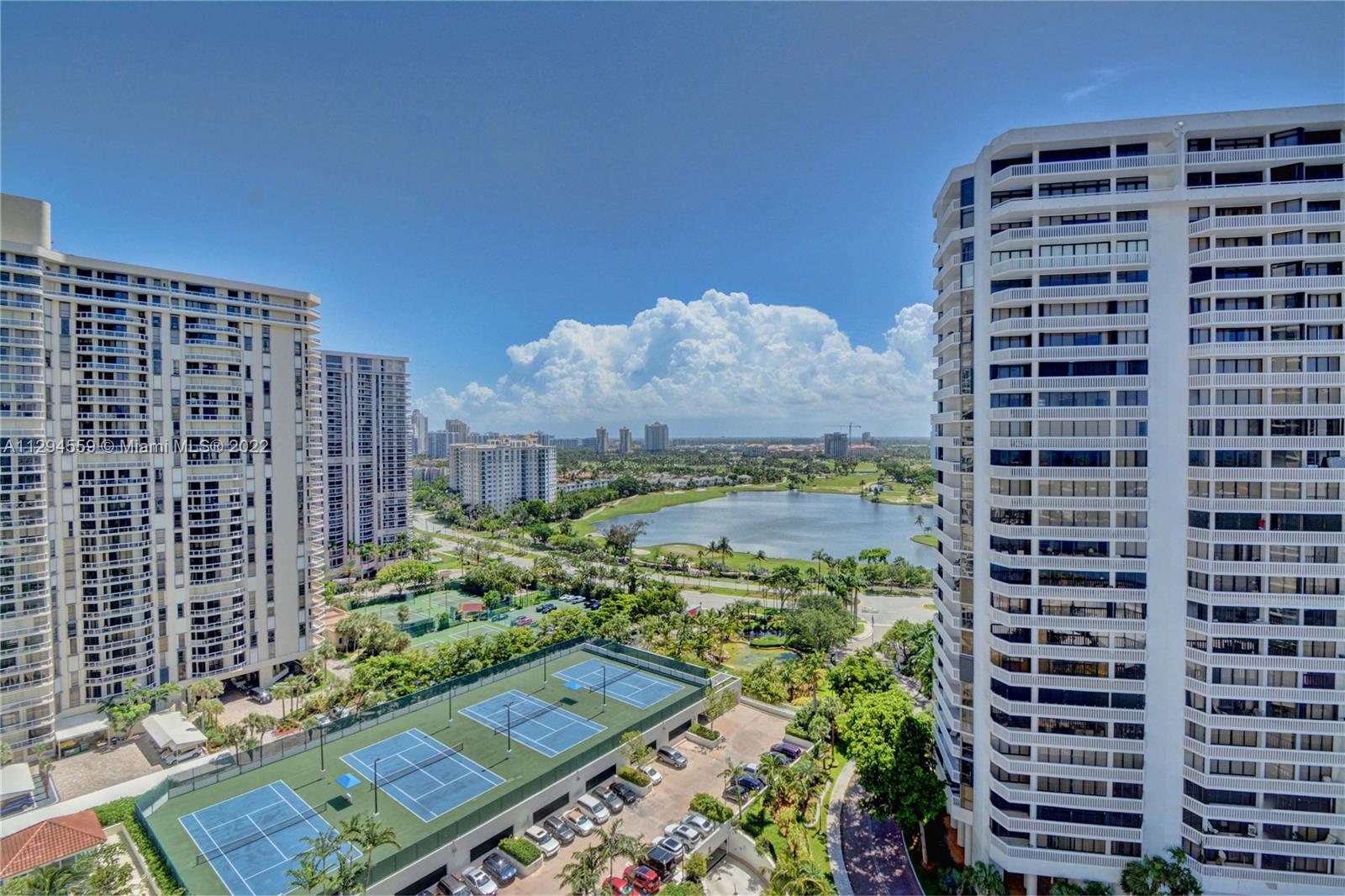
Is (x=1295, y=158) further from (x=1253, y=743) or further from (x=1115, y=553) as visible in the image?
(x=1253, y=743)

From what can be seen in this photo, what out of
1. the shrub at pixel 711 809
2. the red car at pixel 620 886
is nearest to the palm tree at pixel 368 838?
the red car at pixel 620 886

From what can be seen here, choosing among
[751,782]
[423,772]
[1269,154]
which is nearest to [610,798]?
[751,782]

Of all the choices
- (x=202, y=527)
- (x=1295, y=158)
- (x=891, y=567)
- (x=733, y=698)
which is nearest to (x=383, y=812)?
(x=733, y=698)

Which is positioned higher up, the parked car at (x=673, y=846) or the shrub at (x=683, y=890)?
the shrub at (x=683, y=890)

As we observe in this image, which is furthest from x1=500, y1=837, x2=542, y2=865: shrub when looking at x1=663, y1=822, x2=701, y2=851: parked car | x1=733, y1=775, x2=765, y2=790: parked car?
x1=733, y1=775, x2=765, y2=790: parked car

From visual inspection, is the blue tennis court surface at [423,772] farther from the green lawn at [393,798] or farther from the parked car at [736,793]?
the parked car at [736,793]

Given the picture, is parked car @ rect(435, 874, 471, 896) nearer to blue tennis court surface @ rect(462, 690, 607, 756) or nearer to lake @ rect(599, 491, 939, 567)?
blue tennis court surface @ rect(462, 690, 607, 756)

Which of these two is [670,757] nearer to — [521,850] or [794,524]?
[521,850]
